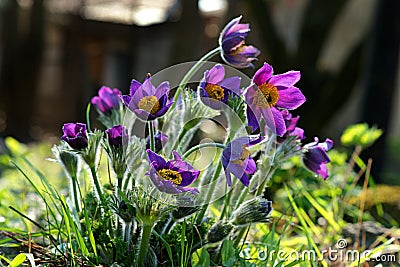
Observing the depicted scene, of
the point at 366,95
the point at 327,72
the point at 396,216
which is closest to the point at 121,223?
the point at 396,216

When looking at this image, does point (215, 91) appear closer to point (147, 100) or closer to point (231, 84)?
point (231, 84)

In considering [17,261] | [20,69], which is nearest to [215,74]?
[17,261]

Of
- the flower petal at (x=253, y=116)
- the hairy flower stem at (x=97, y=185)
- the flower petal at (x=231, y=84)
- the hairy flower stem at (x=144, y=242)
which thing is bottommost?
the hairy flower stem at (x=144, y=242)

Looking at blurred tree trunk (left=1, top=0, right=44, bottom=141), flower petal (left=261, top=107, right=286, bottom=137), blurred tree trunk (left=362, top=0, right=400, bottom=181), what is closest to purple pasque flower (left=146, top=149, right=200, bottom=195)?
flower petal (left=261, top=107, right=286, bottom=137)

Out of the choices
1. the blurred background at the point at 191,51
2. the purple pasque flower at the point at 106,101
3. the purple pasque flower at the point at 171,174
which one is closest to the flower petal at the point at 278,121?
the purple pasque flower at the point at 171,174

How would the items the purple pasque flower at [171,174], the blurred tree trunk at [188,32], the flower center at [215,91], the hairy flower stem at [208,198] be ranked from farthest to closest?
the blurred tree trunk at [188,32]
the hairy flower stem at [208,198]
the flower center at [215,91]
the purple pasque flower at [171,174]

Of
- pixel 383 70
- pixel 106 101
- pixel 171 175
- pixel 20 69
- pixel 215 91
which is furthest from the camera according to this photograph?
pixel 20 69

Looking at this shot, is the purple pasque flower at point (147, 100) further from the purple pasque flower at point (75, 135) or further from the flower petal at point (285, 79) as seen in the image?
the flower petal at point (285, 79)
